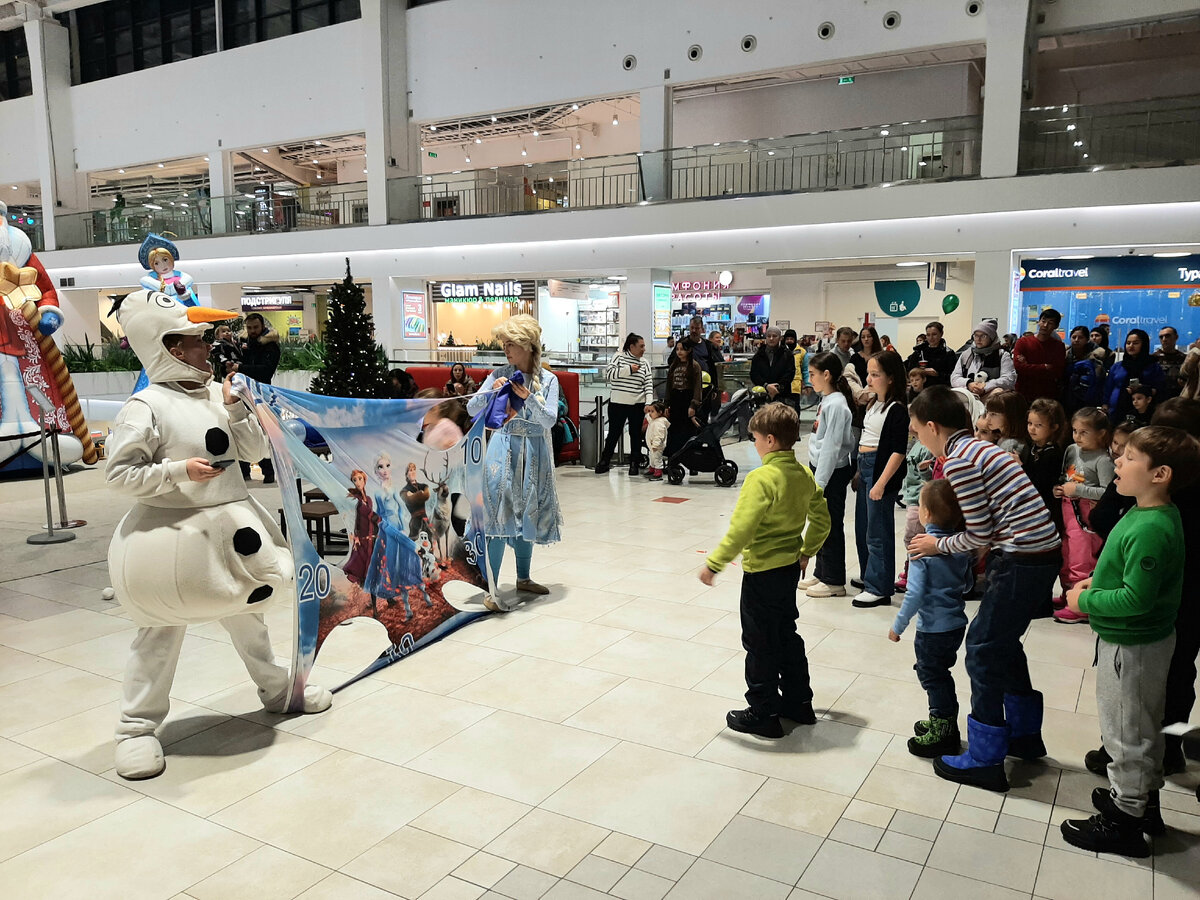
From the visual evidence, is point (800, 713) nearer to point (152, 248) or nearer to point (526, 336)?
point (526, 336)

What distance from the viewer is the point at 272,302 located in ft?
97.9

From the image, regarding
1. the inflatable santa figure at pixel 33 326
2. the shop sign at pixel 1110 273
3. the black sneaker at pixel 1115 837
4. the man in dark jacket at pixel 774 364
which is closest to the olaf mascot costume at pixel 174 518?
the black sneaker at pixel 1115 837

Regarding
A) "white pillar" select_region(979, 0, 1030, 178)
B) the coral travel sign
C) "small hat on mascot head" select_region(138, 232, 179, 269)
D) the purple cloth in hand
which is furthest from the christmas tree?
the coral travel sign

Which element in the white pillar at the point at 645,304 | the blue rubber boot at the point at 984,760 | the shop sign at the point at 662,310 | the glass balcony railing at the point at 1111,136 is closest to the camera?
the blue rubber boot at the point at 984,760

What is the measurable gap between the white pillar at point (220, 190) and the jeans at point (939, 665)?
2349 centimetres

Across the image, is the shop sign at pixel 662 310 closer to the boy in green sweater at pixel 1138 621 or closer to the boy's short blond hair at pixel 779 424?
the boy's short blond hair at pixel 779 424

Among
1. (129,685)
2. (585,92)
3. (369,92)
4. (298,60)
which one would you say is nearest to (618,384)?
(129,685)

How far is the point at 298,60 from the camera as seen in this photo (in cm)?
2134

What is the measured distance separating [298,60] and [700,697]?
21.9 metres

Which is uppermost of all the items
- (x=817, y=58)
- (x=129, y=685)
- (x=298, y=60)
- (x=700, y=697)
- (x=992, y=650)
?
(x=298, y=60)

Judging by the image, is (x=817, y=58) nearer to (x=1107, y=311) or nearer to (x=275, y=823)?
(x=1107, y=311)

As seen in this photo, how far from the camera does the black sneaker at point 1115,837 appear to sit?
276 centimetres

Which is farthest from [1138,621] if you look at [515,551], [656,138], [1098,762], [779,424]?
[656,138]

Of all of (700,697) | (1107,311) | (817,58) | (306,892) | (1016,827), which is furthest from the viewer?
(817,58)
